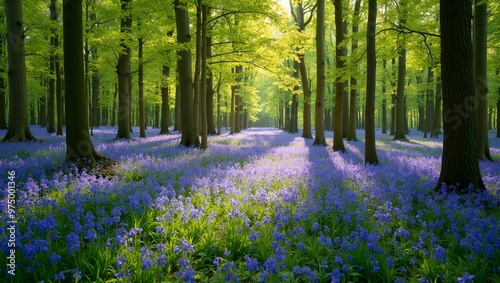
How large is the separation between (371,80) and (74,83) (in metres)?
9.03

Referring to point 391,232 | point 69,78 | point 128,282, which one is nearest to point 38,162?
point 69,78

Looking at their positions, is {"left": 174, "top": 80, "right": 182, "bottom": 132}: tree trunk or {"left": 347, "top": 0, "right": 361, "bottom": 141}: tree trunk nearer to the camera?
{"left": 347, "top": 0, "right": 361, "bottom": 141}: tree trunk

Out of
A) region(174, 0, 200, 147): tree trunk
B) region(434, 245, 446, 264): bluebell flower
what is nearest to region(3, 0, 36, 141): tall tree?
region(174, 0, 200, 147): tree trunk

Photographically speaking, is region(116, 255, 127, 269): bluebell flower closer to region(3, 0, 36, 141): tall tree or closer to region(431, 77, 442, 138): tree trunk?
region(3, 0, 36, 141): tall tree

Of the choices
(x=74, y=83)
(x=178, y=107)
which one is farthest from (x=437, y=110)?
(x=74, y=83)

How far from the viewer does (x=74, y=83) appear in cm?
761

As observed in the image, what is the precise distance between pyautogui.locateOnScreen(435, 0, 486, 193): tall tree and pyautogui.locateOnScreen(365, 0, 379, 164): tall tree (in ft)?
10.9

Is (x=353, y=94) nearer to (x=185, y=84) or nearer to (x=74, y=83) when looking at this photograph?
(x=185, y=84)

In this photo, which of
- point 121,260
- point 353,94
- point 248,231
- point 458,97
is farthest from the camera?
point 353,94

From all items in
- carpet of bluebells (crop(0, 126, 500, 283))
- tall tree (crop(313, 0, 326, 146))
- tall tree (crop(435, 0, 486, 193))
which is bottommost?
carpet of bluebells (crop(0, 126, 500, 283))

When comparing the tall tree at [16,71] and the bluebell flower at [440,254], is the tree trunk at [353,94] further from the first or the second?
the tall tree at [16,71]

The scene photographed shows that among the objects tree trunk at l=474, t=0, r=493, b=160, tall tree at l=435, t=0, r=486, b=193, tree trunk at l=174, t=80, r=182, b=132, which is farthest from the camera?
tree trunk at l=174, t=80, r=182, b=132

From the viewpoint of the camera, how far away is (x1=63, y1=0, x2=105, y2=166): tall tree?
7.58 meters

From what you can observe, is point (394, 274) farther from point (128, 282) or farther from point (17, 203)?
point (17, 203)
